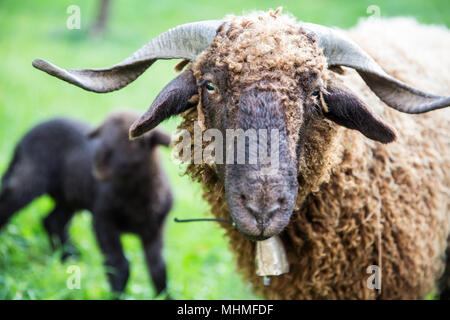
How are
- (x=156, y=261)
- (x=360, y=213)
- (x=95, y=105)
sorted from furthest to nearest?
(x=95, y=105) < (x=156, y=261) < (x=360, y=213)

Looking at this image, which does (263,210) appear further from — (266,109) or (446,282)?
(446,282)

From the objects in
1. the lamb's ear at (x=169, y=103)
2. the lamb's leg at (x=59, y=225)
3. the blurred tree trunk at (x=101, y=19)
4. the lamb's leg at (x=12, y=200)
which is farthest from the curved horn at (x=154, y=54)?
the blurred tree trunk at (x=101, y=19)

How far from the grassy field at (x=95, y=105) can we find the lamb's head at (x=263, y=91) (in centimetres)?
41

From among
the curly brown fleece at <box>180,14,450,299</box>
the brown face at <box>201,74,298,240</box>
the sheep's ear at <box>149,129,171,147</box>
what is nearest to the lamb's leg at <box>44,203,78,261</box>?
the sheep's ear at <box>149,129,171,147</box>

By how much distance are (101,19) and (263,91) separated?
1731 cm

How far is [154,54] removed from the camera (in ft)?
9.25

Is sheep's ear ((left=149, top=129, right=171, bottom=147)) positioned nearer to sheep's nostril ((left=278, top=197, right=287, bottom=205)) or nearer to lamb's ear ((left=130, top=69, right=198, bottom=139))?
lamb's ear ((left=130, top=69, right=198, bottom=139))

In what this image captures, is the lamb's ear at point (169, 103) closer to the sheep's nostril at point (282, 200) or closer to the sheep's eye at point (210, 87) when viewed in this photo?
the sheep's eye at point (210, 87)

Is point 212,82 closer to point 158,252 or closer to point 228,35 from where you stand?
point 228,35

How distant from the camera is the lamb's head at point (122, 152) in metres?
4.79

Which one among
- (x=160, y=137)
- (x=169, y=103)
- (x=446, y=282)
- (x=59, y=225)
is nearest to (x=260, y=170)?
(x=169, y=103)

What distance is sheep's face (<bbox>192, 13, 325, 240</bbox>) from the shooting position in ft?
7.54

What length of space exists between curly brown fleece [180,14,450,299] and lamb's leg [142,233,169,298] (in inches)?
65.4

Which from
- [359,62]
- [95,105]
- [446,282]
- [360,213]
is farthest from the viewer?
[95,105]
